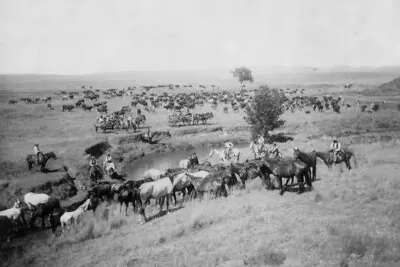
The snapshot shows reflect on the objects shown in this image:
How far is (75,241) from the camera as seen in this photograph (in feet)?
43.0

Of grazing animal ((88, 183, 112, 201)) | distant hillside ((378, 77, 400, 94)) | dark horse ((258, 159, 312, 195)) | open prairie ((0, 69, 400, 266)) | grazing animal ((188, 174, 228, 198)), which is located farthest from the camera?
distant hillside ((378, 77, 400, 94))

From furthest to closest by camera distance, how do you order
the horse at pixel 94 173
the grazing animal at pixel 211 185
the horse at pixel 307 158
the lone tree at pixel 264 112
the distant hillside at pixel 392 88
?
1. the distant hillside at pixel 392 88
2. the lone tree at pixel 264 112
3. the horse at pixel 94 173
4. the horse at pixel 307 158
5. the grazing animal at pixel 211 185

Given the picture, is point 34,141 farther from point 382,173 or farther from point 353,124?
point 353,124

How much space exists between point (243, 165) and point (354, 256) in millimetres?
10254

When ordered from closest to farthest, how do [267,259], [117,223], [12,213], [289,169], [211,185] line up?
[267,259] → [289,169] → [117,223] → [12,213] → [211,185]

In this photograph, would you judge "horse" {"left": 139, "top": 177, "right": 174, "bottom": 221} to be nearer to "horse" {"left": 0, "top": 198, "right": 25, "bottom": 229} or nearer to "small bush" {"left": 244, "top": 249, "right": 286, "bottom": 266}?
"horse" {"left": 0, "top": 198, "right": 25, "bottom": 229}

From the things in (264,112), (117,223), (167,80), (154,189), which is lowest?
(117,223)

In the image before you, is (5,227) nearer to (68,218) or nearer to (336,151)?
(68,218)

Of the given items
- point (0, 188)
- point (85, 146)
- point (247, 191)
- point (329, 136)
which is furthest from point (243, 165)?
point (329, 136)

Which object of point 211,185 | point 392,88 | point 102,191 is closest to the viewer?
point 211,185

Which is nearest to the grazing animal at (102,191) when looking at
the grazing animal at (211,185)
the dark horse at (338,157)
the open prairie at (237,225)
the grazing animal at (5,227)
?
the open prairie at (237,225)

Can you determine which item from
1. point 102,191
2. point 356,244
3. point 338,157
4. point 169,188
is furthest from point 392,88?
point 356,244

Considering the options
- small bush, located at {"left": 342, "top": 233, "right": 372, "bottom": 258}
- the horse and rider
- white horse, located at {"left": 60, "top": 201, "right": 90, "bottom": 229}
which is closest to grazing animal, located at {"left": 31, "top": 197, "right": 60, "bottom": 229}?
white horse, located at {"left": 60, "top": 201, "right": 90, "bottom": 229}

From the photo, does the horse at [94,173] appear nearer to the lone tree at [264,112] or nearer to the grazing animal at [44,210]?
the grazing animal at [44,210]
